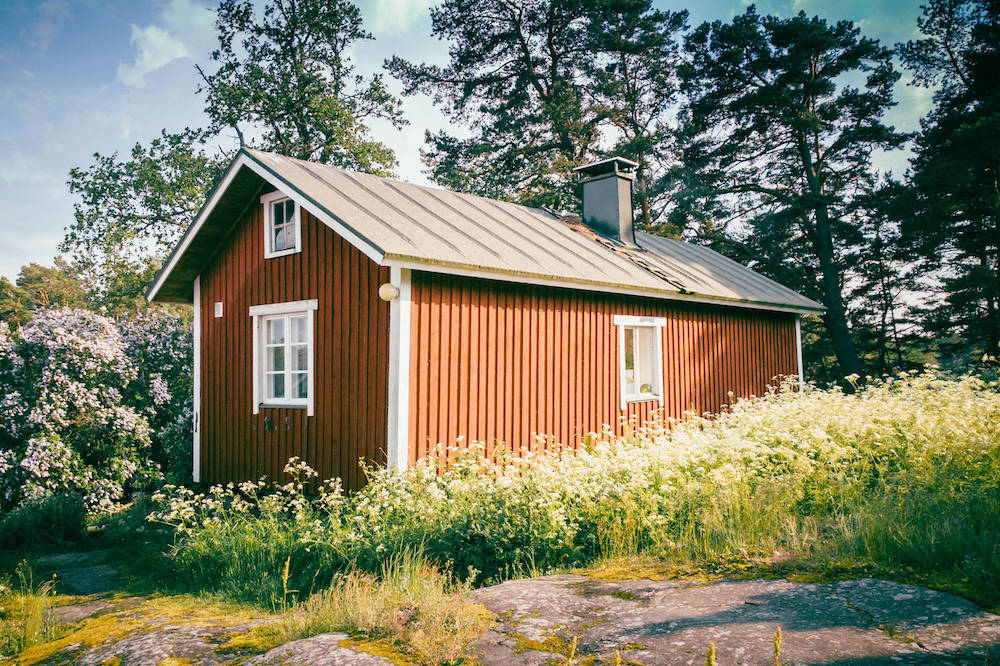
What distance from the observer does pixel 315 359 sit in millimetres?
8828

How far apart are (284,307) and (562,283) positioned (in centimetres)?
396

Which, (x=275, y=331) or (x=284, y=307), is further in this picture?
(x=275, y=331)

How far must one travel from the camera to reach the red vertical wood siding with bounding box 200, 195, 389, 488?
8094 mm

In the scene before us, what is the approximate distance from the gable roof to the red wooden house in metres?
0.04

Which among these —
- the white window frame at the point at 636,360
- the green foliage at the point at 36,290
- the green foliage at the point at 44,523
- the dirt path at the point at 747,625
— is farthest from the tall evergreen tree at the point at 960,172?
the green foliage at the point at 36,290

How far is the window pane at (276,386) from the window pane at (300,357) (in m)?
0.37

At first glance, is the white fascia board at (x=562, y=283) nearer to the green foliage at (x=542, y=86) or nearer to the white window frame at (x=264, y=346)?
the white window frame at (x=264, y=346)

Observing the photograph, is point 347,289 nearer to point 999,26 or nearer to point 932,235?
point 932,235

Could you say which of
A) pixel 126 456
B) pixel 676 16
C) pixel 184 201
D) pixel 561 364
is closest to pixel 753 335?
pixel 561 364

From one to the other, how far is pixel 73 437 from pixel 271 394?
3180 mm

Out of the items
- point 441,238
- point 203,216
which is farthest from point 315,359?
point 203,216

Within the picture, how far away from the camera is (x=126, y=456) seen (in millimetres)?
10195

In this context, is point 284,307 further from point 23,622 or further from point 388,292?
point 23,622

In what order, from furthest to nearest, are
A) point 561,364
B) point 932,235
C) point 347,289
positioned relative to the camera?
point 932,235, point 561,364, point 347,289
